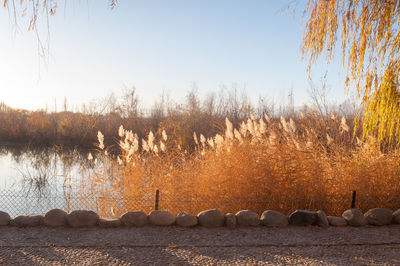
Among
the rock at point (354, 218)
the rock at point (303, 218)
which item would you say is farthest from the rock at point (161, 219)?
the rock at point (354, 218)

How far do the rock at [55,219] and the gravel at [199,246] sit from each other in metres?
0.08

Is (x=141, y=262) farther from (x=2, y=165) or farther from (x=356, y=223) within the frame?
(x=2, y=165)

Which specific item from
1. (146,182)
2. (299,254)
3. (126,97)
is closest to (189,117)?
(126,97)

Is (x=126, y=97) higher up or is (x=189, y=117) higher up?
(x=126, y=97)

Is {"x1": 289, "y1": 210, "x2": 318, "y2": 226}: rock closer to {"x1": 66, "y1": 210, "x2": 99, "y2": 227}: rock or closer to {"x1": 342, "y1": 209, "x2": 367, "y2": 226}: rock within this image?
{"x1": 342, "y1": 209, "x2": 367, "y2": 226}: rock

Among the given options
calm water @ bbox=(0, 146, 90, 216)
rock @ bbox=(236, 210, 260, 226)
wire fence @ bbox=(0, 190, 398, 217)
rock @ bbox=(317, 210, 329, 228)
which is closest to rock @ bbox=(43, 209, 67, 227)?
wire fence @ bbox=(0, 190, 398, 217)

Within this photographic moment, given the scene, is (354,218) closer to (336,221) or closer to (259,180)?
(336,221)

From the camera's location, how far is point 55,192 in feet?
21.4

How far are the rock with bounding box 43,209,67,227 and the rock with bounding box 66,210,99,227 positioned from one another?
0.07 metres

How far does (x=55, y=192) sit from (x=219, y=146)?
12.9ft

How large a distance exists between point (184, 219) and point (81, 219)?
3.65ft

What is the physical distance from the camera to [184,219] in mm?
3578

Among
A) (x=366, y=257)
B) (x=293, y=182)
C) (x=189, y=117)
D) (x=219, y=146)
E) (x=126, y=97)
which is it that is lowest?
(x=366, y=257)

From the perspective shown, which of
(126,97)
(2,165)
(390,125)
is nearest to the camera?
(390,125)
